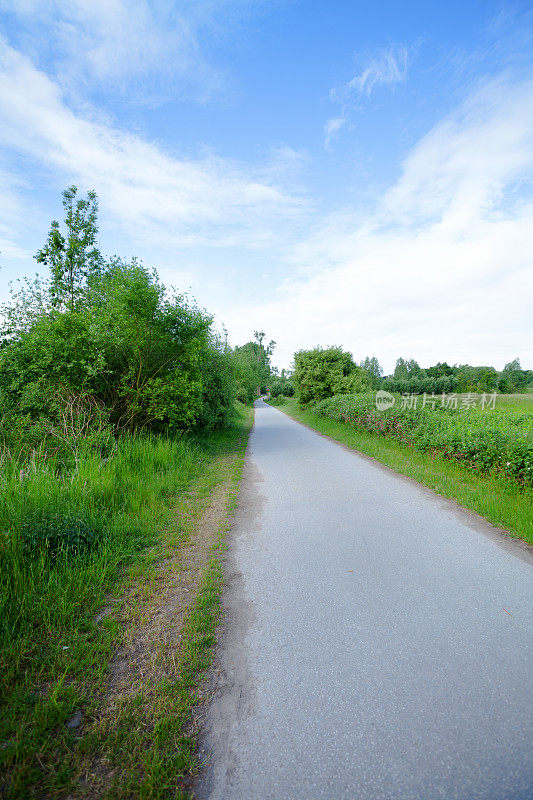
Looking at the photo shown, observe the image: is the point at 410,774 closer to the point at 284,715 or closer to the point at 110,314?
the point at 284,715

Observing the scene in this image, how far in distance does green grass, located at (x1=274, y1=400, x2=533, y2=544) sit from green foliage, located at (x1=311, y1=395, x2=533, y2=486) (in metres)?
0.19

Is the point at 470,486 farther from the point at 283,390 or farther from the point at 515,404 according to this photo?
the point at 283,390

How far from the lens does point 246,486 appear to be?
628 centimetres

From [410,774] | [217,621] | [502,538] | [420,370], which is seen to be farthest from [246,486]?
[420,370]

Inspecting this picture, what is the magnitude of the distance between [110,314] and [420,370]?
7068 cm

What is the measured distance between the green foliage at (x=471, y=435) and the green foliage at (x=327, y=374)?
11174mm

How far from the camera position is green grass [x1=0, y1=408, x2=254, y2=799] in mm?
1600

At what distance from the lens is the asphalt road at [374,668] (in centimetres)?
156

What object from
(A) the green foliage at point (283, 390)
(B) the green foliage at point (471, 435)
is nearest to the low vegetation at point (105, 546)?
(B) the green foliage at point (471, 435)

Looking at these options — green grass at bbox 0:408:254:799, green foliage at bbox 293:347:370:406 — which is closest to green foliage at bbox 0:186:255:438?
green grass at bbox 0:408:254:799

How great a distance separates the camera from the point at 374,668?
2.12m

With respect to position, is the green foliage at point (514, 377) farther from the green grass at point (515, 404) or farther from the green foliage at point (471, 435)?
the green foliage at point (471, 435)

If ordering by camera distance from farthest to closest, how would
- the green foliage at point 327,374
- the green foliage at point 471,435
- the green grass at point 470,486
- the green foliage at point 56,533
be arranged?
the green foliage at point 327,374 < the green foliage at point 471,435 < the green grass at point 470,486 < the green foliage at point 56,533

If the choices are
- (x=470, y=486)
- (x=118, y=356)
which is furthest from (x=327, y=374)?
(x=470, y=486)
